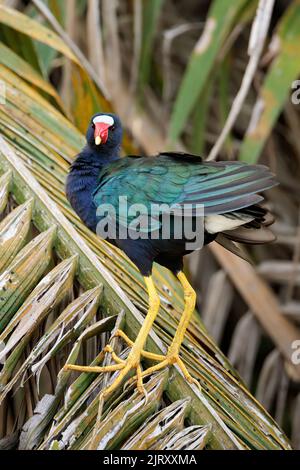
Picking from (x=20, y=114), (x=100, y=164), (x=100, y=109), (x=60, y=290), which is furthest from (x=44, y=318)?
(x=100, y=109)

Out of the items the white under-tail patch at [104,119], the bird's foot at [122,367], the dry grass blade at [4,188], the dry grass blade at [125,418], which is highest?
the white under-tail patch at [104,119]

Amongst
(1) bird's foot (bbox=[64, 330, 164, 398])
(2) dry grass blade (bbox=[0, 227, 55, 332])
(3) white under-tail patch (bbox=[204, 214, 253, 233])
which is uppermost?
(2) dry grass blade (bbox=[0, 227, 55, 332])

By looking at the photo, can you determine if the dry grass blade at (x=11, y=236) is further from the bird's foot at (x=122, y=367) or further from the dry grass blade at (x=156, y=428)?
the dry grass blade at (x=156, y=428)

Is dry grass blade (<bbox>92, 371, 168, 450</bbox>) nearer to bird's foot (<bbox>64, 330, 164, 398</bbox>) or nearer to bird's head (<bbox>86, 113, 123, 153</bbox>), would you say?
bird's foot (<bbox>64, 330, 164, 398</bbox>)

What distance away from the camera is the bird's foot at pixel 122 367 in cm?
186

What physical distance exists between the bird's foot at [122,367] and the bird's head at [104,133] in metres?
0.59

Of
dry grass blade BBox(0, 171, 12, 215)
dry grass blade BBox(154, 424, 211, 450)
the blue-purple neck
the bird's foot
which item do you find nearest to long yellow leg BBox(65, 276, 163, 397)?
the bird's foot

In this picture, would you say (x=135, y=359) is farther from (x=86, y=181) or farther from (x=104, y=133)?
(x=104, y=133)

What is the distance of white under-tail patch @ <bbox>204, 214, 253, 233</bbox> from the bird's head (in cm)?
41

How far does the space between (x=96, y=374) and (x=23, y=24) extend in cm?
122

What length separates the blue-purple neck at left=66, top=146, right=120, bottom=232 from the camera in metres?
2.18

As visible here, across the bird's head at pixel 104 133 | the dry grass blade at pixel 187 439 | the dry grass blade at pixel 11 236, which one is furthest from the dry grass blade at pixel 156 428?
the bird's head at pixel 104 133

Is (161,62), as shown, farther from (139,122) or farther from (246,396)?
(246,396)

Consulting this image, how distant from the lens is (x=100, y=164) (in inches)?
90.7
